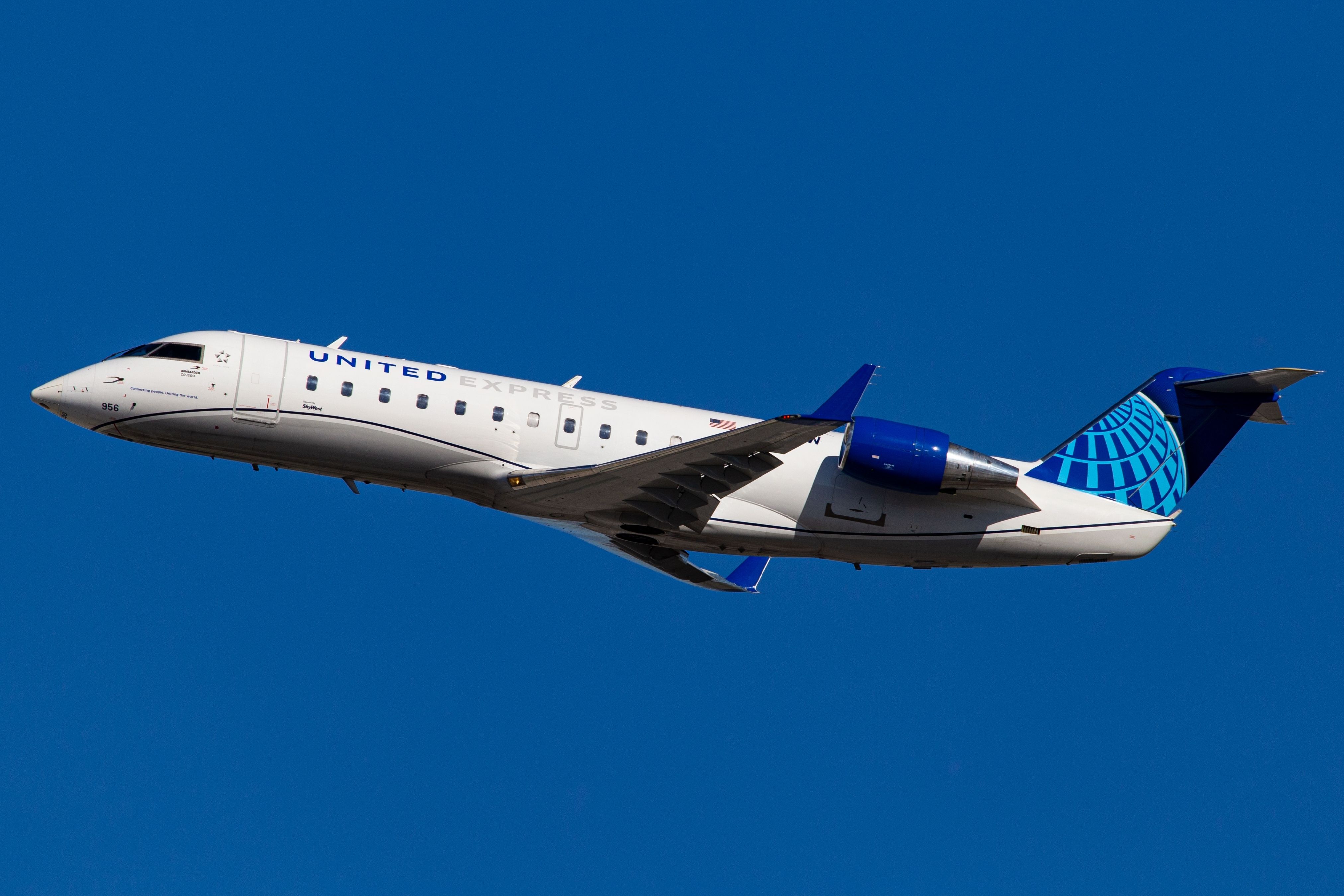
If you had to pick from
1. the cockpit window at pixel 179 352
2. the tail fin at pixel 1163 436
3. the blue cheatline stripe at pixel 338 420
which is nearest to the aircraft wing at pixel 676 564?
the blue cheatline stripe at pixel 338 420

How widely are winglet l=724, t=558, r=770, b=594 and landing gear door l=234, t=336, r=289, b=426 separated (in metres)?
10.2

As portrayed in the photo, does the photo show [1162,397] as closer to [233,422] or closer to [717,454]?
[717,454]

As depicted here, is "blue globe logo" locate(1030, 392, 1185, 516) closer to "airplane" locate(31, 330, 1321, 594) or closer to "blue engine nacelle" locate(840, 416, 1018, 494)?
"airplane" locate(31, 330, 1321, 594)

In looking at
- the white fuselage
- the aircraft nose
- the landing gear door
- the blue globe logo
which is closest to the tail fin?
the blue globe logo

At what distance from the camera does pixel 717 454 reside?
21.9 m

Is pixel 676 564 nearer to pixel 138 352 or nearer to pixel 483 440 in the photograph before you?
pixel 483 440

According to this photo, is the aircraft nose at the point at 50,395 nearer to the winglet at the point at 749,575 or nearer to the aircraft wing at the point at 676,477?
the aircraft wing at the point at 676,477

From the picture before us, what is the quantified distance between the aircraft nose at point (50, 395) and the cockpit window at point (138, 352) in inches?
37.6

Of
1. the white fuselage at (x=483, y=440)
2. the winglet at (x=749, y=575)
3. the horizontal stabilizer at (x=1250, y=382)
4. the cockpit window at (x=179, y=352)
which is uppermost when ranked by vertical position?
the horizontal stabilizer at (x=1250, y=382)

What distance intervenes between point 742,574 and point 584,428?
6.38 meters

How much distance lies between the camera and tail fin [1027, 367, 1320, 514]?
25.3 metres

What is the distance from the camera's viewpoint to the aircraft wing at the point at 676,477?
20.4m

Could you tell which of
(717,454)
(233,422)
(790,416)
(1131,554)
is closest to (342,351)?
(233,422)

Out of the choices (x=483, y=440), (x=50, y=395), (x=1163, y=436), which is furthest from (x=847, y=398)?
(x=50, y=395)
